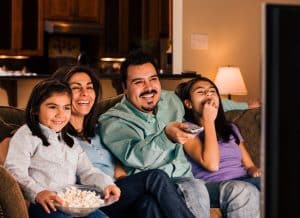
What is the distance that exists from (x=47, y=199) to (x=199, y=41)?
10.8ft

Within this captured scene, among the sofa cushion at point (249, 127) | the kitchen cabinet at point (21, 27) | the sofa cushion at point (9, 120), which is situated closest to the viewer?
the sofa cushion at point (9, 120)

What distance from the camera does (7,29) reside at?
6.71 meters

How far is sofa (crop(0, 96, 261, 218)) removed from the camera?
1624 mm

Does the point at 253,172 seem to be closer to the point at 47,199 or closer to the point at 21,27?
the point at 47,199

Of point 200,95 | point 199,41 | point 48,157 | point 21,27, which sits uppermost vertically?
point 21,27

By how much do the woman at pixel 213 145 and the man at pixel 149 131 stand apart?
0.09 metres

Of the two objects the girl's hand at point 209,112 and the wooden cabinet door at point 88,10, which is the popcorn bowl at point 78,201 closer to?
the girl's hand at point 209,112

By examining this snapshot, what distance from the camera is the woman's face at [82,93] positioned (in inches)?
87.1

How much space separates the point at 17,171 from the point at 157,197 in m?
0.52

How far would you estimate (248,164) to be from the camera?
2543 mm

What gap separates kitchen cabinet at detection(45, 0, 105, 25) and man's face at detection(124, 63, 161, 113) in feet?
15.7
